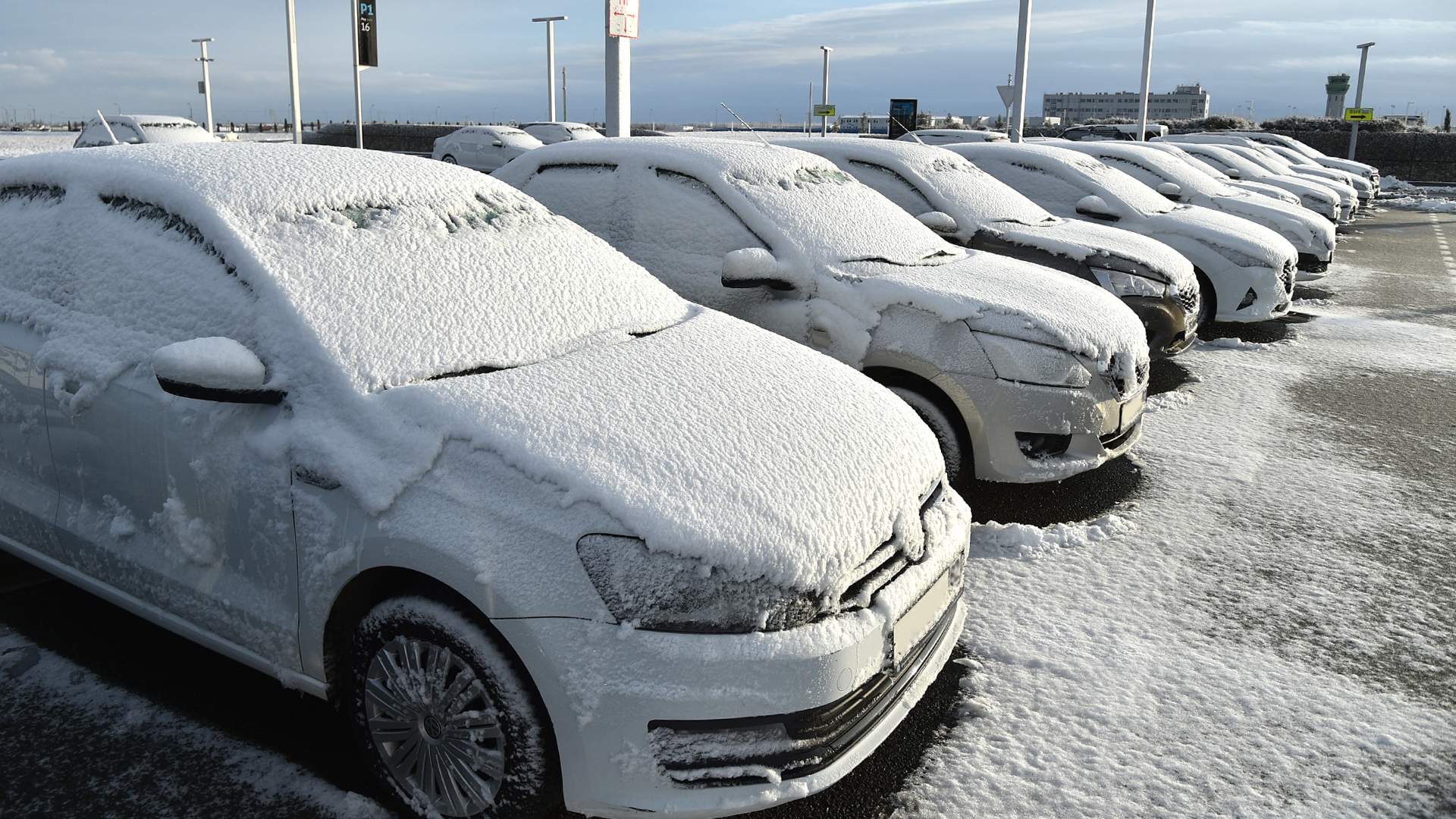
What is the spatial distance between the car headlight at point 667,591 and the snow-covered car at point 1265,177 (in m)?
15.8

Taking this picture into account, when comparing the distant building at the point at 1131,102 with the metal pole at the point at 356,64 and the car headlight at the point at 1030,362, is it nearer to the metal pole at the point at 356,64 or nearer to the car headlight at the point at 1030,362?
the metal pole at the point at 356,64

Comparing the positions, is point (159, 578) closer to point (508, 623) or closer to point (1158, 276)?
point (508, 623)

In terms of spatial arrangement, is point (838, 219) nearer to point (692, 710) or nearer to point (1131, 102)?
point (692, 710)

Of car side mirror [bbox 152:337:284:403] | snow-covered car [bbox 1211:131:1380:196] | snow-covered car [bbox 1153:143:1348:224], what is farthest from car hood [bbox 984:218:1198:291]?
snow-covered car [bbox 1211:131:1380:196]

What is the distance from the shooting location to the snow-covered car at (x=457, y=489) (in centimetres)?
224

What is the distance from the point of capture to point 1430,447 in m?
6.21

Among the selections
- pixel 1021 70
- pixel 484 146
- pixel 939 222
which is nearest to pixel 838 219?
pixel 939 222

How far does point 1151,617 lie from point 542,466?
261cm

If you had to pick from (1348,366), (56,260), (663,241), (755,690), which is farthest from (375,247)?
(1348,366)

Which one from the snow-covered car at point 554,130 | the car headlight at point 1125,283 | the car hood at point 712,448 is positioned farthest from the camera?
the snow-covered car at point 554,130

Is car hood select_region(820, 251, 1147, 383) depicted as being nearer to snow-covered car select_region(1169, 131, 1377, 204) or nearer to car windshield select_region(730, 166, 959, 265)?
car windshield select_region(730, 166, 959, 265)

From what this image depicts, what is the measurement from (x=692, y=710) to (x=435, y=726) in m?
0.67

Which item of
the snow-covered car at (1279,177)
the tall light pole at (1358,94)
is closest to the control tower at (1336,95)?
the tall light pole at (1358,94)

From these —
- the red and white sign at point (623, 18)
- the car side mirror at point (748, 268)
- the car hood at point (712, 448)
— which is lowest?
the car hood at point (712, 448)
